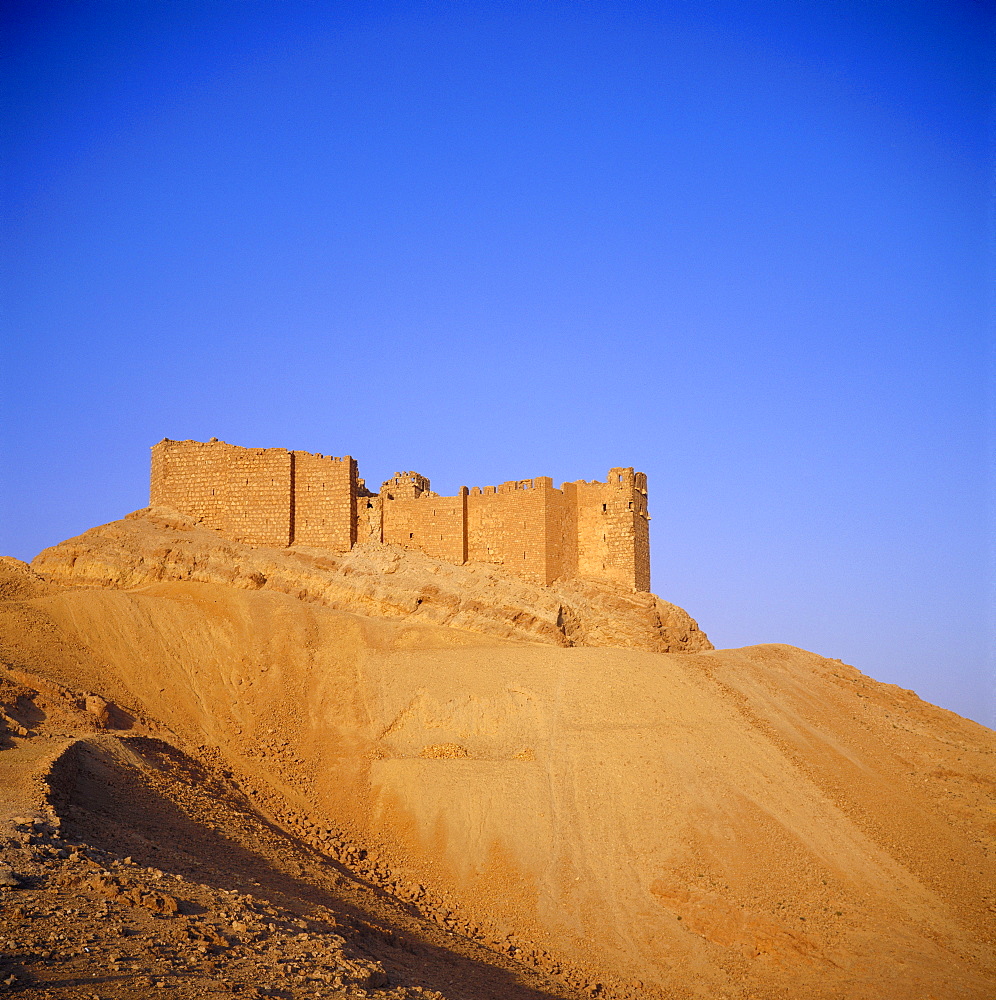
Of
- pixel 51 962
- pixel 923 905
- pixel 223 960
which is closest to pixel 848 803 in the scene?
pixel 923 905

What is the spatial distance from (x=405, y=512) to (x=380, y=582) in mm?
2594

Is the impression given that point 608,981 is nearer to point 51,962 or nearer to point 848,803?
point 848,803

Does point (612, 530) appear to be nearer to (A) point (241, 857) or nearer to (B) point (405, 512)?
(B) point (405, 512)

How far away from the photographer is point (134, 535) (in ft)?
101

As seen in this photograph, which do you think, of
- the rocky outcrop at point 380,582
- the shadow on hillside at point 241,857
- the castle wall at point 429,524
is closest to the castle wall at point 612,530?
the rocky outcrop at point 380,582

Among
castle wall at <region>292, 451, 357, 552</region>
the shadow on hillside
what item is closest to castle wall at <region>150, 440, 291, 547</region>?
castle wall at <region>292, 451, 357, 552</region>

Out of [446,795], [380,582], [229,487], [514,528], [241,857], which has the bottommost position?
[241,857]

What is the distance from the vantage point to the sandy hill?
14.4 m

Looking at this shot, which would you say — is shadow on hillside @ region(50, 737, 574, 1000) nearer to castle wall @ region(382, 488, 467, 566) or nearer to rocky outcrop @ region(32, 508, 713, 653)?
rocky outcrop @ region(32, 508, 713, 653)

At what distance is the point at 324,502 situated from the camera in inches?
1222

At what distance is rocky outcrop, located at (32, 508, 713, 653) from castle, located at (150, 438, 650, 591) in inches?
19.7

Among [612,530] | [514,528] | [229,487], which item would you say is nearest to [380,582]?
[514,528]

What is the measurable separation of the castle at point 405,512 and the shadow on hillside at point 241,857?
10298 millimetres

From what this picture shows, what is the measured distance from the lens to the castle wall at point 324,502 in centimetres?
3089
